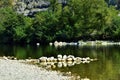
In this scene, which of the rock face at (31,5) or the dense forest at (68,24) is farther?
the rock face at (31,5)

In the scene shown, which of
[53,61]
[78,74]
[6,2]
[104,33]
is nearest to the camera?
[78,74]

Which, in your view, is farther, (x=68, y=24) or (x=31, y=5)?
(x=31, y=5)

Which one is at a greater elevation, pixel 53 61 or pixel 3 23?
pixel 53 61

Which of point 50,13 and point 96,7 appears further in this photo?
point 50,13

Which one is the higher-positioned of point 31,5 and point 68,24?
point 68,24

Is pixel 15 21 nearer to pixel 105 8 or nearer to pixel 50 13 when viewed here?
pixel 50 13

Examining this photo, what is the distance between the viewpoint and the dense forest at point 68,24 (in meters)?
99.8

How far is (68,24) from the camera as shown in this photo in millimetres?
106688

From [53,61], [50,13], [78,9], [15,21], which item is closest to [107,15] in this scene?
[78,9]

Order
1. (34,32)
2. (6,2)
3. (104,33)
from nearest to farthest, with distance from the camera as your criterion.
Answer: (104,33) < (34,32) < (6,2)

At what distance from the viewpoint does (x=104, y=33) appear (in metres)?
99.3

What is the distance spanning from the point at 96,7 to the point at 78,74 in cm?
6990

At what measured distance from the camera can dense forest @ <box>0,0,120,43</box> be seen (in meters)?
99.8

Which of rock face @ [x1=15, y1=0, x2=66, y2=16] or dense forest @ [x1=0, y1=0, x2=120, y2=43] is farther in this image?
rock face @ [x1=15, y1=0, x2=66, y2=16]
